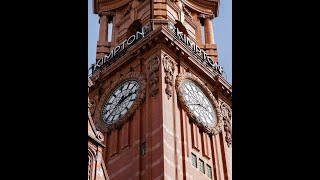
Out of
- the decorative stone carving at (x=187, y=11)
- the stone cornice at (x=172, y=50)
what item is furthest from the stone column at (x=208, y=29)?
the stone cornice at (x=172, y=50)

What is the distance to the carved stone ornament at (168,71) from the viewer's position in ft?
140

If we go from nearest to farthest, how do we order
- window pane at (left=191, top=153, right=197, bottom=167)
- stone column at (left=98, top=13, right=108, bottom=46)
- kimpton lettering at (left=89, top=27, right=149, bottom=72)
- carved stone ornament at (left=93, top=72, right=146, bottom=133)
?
window pane at (left=191, top=153, right=197, bottom=167), carved stone ornament at (left=93, top=72, right=146, bottom=133), kimpton lettering at (left=89, top=27, right=149, bottom=72), stone column at (left=98, top=13, right=108, bottom=46)

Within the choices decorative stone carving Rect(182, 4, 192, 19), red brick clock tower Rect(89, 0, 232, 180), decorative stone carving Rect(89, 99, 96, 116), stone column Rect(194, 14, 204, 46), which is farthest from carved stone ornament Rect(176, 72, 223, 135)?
decorative stone carving Rect(182, 4, 192, 19)

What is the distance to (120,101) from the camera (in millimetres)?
44469

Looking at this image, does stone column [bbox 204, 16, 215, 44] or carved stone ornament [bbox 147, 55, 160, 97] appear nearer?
carved stone ornament [bbox 147, 55, 160, 97]

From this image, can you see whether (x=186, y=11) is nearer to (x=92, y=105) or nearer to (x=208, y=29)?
(x=208, y=29)

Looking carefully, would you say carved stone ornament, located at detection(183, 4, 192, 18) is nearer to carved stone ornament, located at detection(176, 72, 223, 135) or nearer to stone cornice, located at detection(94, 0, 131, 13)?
stone cornice, located at detection(94, 0, 131, 13)

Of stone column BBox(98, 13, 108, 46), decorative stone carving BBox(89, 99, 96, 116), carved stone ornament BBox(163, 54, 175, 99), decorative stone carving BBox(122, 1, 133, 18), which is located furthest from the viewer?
decorative stone carving BBox(122, 1, 133, 18)

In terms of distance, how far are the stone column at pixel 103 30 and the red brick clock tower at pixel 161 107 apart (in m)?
4.36

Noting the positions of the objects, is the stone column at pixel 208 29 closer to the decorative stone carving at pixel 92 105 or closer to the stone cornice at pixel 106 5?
the stone cornice at pixel 106 5

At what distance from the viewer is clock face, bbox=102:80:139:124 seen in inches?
1724

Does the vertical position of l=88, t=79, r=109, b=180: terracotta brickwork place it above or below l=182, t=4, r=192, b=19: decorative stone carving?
below
